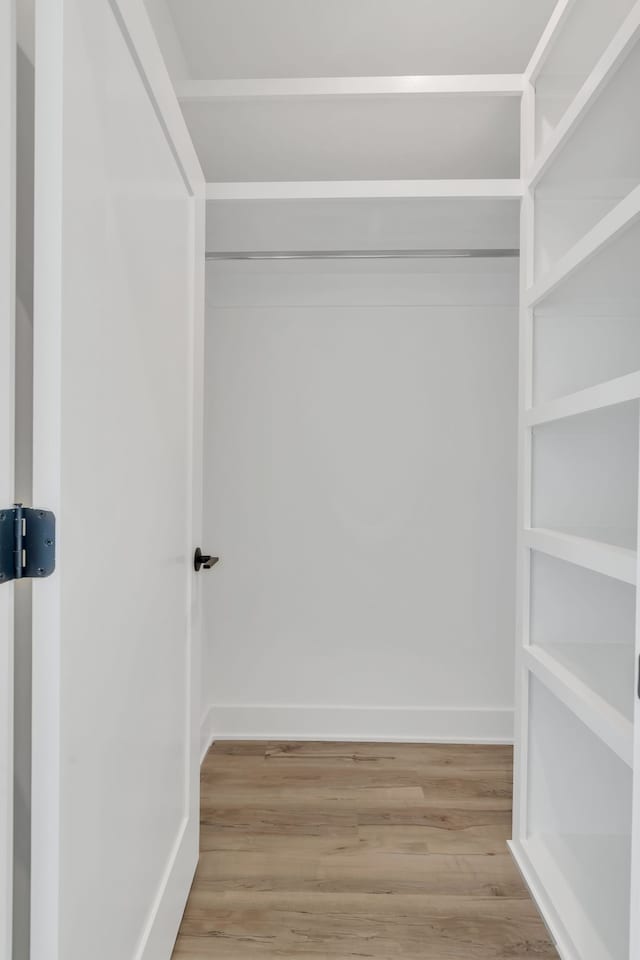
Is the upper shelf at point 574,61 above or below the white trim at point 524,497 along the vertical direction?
above

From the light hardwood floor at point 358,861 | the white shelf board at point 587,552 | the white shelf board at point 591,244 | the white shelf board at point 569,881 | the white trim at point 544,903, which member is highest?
the white shelf board at point 591,244

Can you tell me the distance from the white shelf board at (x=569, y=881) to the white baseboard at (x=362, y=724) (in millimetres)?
879

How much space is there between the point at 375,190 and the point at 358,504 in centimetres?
130

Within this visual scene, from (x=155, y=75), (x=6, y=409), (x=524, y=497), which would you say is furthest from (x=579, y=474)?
(x=6, y=409)

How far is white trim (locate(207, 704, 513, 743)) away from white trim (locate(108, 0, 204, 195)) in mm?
2112

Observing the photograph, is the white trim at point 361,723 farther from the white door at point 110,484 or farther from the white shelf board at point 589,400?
the white shelf board at point 589,400

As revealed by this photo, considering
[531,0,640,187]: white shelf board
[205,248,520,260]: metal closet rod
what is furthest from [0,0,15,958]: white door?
[205,248,520,260]: metal closet rod

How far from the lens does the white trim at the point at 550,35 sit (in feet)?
5.42

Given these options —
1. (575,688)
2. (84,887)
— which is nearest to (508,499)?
(575,688)

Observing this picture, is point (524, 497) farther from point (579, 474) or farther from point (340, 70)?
point (340, 70)

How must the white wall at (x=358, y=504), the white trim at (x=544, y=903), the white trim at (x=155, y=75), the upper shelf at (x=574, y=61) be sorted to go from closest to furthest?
1. the white trim at (x=155, y=75)
2. the upper shelf at (x=574, y=61)
3. the white trim at (x=544, y=903)
4. the white wall at (x=358, y=504)

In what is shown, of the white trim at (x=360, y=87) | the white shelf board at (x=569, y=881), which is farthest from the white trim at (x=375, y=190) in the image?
the white shelf board at (x=569, y=881)

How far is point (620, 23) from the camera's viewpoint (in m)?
1.41

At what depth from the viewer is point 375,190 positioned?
1.98 meters
